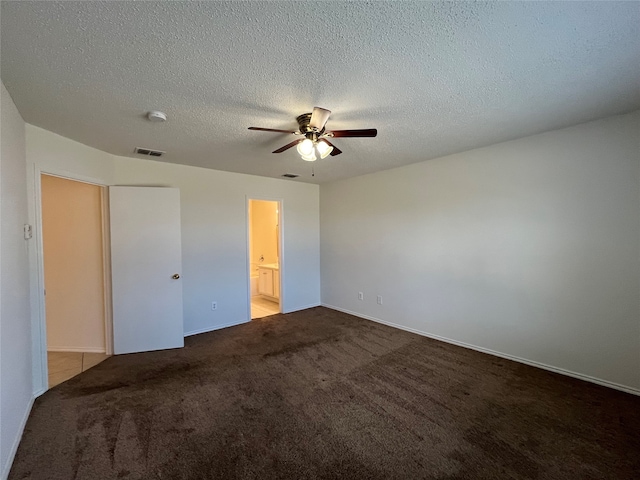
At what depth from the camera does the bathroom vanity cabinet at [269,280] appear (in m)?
5.91

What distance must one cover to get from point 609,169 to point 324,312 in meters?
4.23

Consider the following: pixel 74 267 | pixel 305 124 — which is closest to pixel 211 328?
pixel 74 267

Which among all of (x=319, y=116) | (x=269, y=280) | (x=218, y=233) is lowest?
(x=269, y=280)

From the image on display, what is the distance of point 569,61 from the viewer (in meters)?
1.67

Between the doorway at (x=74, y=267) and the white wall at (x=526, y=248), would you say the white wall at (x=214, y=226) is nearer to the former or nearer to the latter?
the doorway at (x=74, y=267)

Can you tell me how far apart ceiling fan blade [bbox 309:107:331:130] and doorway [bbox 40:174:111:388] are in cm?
298

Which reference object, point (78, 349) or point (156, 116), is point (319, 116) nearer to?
point (156, 116)


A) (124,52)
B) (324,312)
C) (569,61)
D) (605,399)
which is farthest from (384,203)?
(124,52)

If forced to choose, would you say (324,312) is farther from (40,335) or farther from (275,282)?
(40,335)

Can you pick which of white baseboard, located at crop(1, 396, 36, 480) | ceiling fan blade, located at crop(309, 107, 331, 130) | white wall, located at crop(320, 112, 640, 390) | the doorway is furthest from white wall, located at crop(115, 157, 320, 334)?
ceiling fan blade, located at crop(309, 107, 331, 130)

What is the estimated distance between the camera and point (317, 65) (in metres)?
1.67

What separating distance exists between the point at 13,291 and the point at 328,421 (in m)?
2.50

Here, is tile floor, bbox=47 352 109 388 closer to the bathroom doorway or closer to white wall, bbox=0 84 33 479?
white wall, bbox=0 84 33 479

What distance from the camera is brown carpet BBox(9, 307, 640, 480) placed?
1.74m
